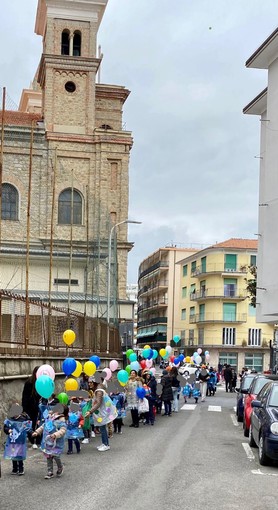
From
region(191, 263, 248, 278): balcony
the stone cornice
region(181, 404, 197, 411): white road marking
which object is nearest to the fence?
region(181, 404, 197, 411): white road marking

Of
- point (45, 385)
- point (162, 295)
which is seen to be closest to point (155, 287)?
point (162, 295)

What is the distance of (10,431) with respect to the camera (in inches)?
425

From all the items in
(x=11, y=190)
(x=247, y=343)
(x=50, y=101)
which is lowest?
(x=247, y=343)

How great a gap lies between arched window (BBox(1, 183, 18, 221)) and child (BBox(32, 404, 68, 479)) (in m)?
39.7

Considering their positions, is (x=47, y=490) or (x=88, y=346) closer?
(x=47, y=490)

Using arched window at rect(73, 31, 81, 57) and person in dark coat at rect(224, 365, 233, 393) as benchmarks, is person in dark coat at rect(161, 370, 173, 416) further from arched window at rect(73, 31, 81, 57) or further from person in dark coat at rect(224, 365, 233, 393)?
arched window at rect(73, 31, 81, 57)

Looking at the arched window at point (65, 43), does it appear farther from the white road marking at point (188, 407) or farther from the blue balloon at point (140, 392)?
the blue balloon at point (140, 392)

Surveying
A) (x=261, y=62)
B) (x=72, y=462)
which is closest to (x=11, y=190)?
(x=261, y=62)

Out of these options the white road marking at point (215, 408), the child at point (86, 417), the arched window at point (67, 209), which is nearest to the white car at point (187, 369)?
the white road marking at point (215, 408)

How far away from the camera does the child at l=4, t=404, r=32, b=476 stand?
1077cm

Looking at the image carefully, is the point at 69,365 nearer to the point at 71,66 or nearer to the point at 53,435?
the point at 53,435

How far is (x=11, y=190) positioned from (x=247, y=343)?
3575cm

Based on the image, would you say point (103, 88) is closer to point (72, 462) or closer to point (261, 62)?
point (261, 62)

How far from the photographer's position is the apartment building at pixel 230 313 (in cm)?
7731
